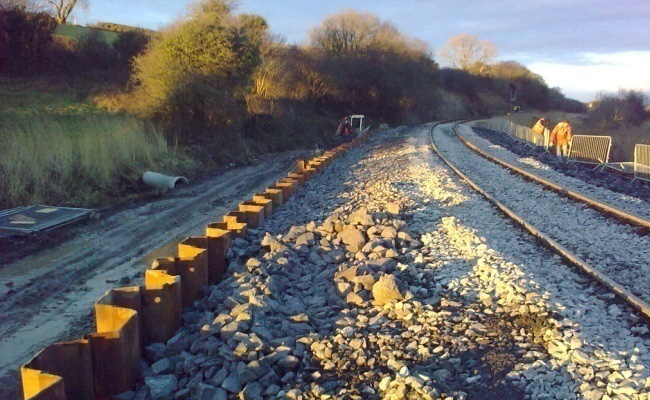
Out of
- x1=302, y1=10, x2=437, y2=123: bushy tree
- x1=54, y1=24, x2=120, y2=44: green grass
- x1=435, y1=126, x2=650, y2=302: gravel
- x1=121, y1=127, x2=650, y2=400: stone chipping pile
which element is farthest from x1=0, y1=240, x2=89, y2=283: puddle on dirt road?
x1=302, y1=10, x2=437, y2=123: bushy tree

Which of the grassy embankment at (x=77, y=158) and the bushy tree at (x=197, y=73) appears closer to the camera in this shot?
the grassy embankment at (x=77, y=158)

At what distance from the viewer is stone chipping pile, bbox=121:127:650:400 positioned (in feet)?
11.8

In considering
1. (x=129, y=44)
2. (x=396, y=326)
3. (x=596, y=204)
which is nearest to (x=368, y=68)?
(x=129, y=44)

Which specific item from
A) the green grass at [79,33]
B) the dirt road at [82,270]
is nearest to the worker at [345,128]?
the green grass at [79,33]

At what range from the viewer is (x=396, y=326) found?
14.6 ft

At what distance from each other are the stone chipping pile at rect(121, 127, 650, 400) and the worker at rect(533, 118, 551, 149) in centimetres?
1557

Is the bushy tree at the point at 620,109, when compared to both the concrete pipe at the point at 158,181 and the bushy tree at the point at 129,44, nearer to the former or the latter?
the bushy tree at the point at 129,44

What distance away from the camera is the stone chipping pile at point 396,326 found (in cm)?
360

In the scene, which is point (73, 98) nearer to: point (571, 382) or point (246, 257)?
point (246, 257)

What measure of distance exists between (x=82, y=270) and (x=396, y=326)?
16.3 feet

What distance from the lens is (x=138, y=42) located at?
31.8 metres

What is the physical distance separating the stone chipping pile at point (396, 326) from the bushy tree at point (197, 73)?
1382cm

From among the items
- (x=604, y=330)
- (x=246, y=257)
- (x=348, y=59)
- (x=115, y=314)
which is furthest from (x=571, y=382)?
(x=348, y=59)

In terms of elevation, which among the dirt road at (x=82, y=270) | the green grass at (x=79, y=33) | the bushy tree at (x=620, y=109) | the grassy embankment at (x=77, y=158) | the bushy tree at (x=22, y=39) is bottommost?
the dirt road at (x=82, y=270)
